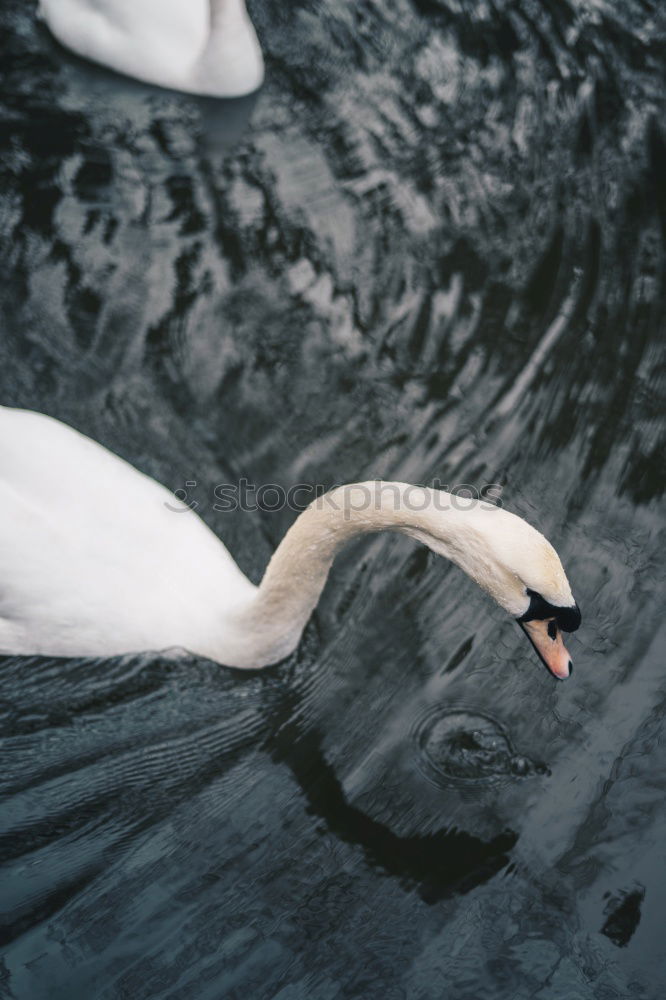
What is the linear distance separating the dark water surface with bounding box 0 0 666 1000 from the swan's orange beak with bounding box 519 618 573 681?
2.52 feet

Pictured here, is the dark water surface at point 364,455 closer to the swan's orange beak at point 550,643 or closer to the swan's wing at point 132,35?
the swan's wing at point 132,35

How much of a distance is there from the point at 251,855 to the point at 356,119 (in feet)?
18.0

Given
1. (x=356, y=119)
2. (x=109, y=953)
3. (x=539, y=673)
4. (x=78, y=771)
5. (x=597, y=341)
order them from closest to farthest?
(x=109, y=953), (x=78, y=771), (x=539, y=673), (x=597, y=341), (x=356, y=119)

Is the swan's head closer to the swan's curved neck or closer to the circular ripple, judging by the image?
the swan's curved neck

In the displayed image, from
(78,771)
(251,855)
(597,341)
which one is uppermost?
(597,341)

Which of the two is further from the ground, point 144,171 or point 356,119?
point 356,119

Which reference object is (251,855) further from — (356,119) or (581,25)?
(581,25)

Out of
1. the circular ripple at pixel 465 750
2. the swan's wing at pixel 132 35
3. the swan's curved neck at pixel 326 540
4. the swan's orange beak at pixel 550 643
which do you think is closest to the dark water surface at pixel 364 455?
the circular ripple at pixel 465 750

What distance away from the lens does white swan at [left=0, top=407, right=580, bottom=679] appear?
5090mm

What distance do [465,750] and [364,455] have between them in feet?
6.05

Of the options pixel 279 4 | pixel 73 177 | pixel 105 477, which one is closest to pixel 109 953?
pixel 105 477

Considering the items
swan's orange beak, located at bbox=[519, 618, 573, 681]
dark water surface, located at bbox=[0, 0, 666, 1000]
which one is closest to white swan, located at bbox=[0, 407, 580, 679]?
dark water surface, located at bbox=[0, 0, 666, 1000]

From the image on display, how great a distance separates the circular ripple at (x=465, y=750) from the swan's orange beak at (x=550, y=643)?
740mm

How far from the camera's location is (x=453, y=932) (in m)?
4.47
